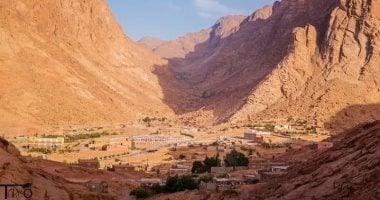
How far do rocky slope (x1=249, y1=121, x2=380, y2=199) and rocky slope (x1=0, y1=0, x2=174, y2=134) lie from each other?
5044 centimetres

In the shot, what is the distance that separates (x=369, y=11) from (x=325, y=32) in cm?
790

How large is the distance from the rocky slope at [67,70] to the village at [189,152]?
266 inches

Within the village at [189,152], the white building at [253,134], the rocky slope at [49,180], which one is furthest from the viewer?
the white building at [253,134]

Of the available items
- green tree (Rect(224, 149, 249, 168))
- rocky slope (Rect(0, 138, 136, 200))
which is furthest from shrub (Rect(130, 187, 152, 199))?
green tree (Rect(224, 149, 249, 168))

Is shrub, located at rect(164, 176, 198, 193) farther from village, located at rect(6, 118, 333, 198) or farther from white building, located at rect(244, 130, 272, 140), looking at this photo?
white building, located at rect(244, 130, 272, 140)

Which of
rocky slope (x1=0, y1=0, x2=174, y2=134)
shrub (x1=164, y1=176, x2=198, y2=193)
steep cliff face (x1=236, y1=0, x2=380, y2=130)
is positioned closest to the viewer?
shrub (x1=164, y1=176, x2=198, y2=193)

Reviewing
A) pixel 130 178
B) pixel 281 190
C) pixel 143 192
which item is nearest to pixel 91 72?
pixel 130 178

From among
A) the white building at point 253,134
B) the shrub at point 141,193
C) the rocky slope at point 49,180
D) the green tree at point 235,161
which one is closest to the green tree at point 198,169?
the green tree at point 235,161

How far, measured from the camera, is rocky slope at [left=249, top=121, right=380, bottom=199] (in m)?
20.9

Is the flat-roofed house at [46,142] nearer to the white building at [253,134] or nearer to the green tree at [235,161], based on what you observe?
the white building at [253,134]

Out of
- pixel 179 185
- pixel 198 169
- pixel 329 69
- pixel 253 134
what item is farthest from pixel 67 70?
pixel 179 185

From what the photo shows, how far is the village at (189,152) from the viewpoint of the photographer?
40.2m

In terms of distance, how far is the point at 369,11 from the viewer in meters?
82.8

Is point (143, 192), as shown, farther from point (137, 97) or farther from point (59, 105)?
point (137, 97)
